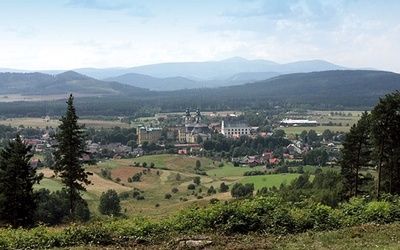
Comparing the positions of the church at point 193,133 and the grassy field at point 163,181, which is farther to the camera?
the church at point 193,133

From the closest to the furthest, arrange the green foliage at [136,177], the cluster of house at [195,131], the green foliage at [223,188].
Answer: the green foliage at [223,188]
the green foliage at [136,177]
the cluster of house at [195,131]

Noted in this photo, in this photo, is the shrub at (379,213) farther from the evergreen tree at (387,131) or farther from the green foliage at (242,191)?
the green foliage at (242,191)

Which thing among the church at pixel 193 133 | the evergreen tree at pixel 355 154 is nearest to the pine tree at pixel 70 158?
the evergreen tree at pixel 355 154

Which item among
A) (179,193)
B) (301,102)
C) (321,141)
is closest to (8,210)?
(179,193)

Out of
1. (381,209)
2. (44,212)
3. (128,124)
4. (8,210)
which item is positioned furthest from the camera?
(128,124)

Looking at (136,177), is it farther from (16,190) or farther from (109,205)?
(16,190)

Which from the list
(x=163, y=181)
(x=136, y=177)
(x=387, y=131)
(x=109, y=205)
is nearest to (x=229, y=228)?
(x=387, y=131)

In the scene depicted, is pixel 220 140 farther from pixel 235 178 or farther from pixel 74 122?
pixel 74 122
